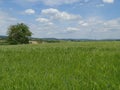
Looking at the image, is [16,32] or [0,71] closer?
[0,71]

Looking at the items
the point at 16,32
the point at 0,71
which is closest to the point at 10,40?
the point at 16,32

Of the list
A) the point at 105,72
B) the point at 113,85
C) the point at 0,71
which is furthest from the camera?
the point at 0,71

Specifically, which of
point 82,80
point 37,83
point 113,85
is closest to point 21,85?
point 37,83

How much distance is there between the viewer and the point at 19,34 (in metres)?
122

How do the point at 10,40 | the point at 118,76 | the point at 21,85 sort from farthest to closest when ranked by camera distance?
the point at 10,40 < the point at 118,76 < the point at 21,85

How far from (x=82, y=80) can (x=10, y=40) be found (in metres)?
115

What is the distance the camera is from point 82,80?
22.0ft

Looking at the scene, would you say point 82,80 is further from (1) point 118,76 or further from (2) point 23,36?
(2) point 23,36

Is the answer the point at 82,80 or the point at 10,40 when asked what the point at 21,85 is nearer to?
the point at 82,80

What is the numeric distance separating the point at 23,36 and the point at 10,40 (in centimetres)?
622

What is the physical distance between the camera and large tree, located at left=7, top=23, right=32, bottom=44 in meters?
120

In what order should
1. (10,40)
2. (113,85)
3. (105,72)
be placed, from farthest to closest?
(10,40)
(105,72)
(113,85)

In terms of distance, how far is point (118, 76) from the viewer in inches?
275

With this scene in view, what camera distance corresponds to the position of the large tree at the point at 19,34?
4732 inches
